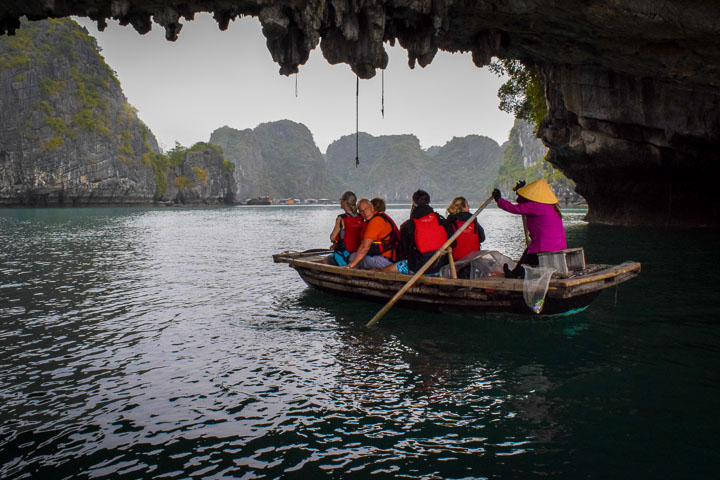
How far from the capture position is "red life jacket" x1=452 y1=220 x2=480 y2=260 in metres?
9.23

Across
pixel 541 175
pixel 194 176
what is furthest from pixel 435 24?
pixel 541 175

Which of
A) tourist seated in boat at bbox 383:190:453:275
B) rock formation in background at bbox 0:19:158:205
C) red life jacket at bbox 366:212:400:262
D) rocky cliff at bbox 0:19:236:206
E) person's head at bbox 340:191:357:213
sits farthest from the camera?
rocky cliff at bbox 0:19:236:206

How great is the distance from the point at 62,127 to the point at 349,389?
11331 cm

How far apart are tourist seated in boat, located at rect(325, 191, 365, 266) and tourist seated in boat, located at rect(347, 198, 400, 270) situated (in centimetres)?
45

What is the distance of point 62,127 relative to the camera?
98.0 meters

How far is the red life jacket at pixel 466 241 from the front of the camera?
9.23m

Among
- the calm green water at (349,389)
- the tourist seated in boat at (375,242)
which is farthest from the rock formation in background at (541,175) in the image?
the calm green water at (349,389)

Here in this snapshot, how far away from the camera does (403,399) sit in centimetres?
536

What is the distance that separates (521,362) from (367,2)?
994 cm

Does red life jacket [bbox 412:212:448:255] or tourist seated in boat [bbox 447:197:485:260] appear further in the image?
tourist seated in boat [bbox 447:197:485:260]

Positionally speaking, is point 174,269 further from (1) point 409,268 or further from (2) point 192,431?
(2) point 192,431

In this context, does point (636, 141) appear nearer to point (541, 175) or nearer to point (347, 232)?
point (347, 232)

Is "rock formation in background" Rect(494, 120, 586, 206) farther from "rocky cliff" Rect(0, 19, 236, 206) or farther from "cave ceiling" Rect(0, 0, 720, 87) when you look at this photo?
"rocky cliff" Rect(0, 19, 236, 206)

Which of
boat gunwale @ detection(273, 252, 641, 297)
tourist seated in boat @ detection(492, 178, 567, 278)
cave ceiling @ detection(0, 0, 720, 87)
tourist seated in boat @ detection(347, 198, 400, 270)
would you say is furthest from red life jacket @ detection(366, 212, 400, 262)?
cave ceiling @ detection(0, 0, 720, 87)
